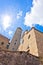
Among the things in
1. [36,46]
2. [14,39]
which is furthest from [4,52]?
[14,39]

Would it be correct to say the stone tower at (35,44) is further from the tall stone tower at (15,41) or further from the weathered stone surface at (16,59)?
the tall stone tower at (15,41)

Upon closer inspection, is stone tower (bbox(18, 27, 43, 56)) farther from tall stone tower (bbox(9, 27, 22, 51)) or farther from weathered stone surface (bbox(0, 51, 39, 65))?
tall stone tower (bbox(9, 27, 22, 51))

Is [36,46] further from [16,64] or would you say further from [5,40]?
[5,40]

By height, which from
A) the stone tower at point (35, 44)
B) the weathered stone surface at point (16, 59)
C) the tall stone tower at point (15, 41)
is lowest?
the weathered stone surface at point (16, 59)

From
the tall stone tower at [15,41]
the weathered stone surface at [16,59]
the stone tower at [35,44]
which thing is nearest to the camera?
the weathered stone surface at [16,59]

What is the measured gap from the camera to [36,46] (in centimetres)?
2275

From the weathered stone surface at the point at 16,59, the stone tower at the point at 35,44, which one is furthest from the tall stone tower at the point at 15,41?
the weathered stone surface at the point at 16,59

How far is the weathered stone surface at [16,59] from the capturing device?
17.3m

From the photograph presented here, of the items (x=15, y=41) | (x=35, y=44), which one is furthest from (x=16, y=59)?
(x=15, y=41)

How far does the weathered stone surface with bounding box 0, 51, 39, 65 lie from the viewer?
1727 centimetres

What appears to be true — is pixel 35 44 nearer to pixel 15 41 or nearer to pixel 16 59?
pixel 16 59

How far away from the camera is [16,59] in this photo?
18016mm

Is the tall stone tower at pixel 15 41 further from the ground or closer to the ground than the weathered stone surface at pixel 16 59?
further from the ground

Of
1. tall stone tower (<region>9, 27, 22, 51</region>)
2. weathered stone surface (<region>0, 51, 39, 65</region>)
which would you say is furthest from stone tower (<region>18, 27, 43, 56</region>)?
tall stone tower (<region>9, 27, 22, 51</region>)
